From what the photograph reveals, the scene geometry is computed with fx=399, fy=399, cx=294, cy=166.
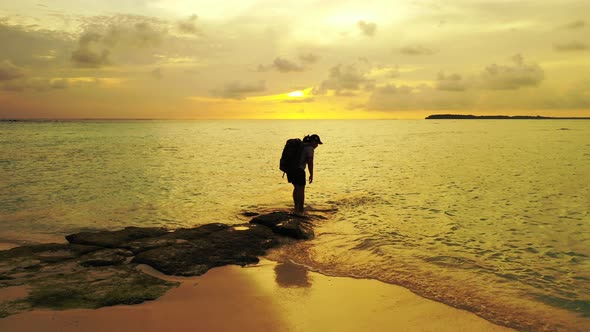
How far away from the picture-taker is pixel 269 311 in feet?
21.9

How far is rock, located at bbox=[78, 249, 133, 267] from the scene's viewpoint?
28.2 feet

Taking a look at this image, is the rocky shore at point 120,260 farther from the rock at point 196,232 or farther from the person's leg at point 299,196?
the person's leg at point 299,196

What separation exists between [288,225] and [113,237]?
4.69m

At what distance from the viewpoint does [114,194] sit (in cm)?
1966

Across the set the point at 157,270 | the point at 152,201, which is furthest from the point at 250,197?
the point at 157,270

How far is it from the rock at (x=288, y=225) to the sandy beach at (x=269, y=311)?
3.08 metres

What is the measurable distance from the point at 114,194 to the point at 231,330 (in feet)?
52.0

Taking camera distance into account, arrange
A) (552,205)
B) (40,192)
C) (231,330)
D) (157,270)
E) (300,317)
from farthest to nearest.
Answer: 1. (40,192)
2. (552,205)
3. (157,270)
4. (300,317)
5. (231,330)

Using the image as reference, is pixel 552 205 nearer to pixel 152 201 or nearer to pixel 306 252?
pixel 306 252

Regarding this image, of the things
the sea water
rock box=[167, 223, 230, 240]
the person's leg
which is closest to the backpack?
the person's leg

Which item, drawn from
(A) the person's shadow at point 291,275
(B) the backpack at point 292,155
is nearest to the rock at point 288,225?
(B) the backpack at point 292,155

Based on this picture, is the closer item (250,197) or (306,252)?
(306,252)

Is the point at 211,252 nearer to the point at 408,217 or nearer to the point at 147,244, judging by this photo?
the point at 147,244

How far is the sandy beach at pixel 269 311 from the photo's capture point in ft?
19.8
